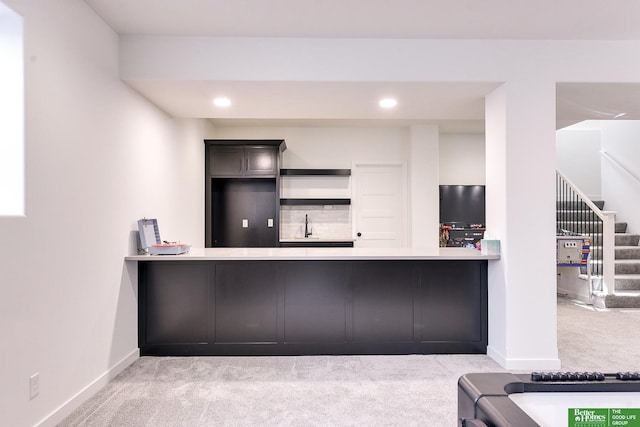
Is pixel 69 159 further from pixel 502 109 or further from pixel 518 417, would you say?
pixel 502 109

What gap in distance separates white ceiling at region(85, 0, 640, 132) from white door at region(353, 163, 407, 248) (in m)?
2.86

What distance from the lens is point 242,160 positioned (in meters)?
6.19

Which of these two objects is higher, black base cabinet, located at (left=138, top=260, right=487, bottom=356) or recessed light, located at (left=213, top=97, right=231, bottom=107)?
recessed light, located at (left=213, top=97, right=231, bottom=107)

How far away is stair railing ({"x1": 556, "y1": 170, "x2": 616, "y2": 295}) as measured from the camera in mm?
5539

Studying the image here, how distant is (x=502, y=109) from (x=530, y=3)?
0.86m

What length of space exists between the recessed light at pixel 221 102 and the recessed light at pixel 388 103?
1.44 metres

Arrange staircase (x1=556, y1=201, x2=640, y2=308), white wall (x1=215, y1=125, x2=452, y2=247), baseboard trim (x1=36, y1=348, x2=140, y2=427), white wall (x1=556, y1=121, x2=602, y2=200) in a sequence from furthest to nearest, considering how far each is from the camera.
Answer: white wall (x1=556, y1=121, x2=602, y2=200)
white wall (x1=215, y1=125, x2=452, y2=247)
staircase (x1=556, y1=201, x2=640, y2=308)
baseboard trim (x1=36, y1=348, x2=140, y2=427)

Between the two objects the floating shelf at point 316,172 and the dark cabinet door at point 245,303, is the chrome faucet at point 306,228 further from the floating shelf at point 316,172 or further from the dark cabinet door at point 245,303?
the dark cabinet door at point 245,303

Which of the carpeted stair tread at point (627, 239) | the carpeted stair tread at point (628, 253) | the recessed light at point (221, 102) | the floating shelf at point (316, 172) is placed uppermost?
the recessed light at point (221, 102)

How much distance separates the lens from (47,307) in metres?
2.33

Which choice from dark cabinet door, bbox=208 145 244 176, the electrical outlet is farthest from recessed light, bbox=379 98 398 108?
the electrical outlet

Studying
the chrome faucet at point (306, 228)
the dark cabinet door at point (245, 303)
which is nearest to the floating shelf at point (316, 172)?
the chrome faucet at point (306, 228)

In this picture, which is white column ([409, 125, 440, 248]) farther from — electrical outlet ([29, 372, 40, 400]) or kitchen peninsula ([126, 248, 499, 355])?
electrical outlet ([29, 372, 40, 400])

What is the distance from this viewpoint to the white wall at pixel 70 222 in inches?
84.2
